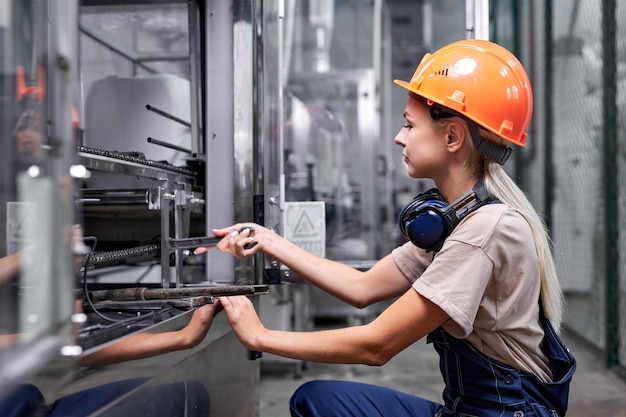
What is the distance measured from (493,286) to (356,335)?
0.99ft

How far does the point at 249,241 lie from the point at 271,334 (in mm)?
343

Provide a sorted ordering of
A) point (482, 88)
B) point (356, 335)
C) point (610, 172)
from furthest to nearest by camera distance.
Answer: point (610, 172) < point (482, 88) < point (356, 335)

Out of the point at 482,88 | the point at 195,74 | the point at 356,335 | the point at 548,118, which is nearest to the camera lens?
the point at 356,335

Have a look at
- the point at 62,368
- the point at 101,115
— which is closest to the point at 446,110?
the point at 62,368

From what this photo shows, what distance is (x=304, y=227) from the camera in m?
1.99

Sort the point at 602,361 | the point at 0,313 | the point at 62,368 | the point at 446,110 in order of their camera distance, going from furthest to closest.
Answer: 1. the point at 602,361
2. the point at 446,110
3. the point at 62,368
4. the point at 0,313

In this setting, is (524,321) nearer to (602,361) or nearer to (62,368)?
(62,368)

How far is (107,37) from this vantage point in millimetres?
2455

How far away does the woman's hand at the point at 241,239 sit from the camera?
1560 mm

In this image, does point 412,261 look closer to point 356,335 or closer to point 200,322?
point 356,335

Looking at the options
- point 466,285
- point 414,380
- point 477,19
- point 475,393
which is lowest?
point 414,380

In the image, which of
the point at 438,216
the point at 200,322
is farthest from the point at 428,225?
the point at 200,322

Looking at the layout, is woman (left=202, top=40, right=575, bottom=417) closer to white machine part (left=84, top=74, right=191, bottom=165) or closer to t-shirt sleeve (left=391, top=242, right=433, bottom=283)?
t-shirt sleeve (left=391, top=242, right=433, bottom=283)

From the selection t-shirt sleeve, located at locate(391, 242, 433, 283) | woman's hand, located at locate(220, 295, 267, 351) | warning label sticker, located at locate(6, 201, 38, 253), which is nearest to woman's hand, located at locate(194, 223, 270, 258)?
woman's hand, located at locate(220, 295, 267, 351)
